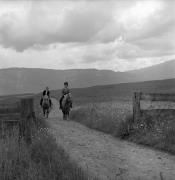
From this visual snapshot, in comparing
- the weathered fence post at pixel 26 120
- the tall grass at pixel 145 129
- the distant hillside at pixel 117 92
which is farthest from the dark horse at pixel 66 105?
the distant hillside at pixel 117 92

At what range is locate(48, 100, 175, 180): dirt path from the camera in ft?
31.1

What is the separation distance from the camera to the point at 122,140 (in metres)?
14.4

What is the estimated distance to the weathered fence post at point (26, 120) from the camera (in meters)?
9.51

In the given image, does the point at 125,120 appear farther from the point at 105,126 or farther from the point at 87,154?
the point at 87,154

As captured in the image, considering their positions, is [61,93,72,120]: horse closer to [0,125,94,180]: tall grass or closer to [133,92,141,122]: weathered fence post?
[133,92,141,122]: weathered fence post

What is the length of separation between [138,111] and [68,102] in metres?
9.72

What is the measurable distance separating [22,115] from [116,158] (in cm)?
340

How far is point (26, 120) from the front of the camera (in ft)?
31.3

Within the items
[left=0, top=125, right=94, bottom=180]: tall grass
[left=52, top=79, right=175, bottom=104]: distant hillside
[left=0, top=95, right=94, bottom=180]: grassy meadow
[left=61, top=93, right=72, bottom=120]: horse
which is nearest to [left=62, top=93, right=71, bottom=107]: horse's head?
[left=61, top=93, right=72, bottom=120]: horse

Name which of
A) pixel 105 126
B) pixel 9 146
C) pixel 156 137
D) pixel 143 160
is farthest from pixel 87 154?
pixel 105 126

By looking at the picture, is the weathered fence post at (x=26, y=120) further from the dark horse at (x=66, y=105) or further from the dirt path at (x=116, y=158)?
the dark horse at (x=66, y=105)

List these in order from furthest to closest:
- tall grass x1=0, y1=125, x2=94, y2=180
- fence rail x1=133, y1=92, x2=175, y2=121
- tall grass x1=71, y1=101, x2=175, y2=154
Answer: fence rail x1=133, y1=92, x2=175, y2=121 < tall grass x1=71, y1=101, x2=175, y2=154 < tall grass x1=0, y1=125, x2=94, y2=180

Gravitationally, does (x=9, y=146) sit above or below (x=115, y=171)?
above

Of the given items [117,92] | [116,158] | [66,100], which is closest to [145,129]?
[116,158]
